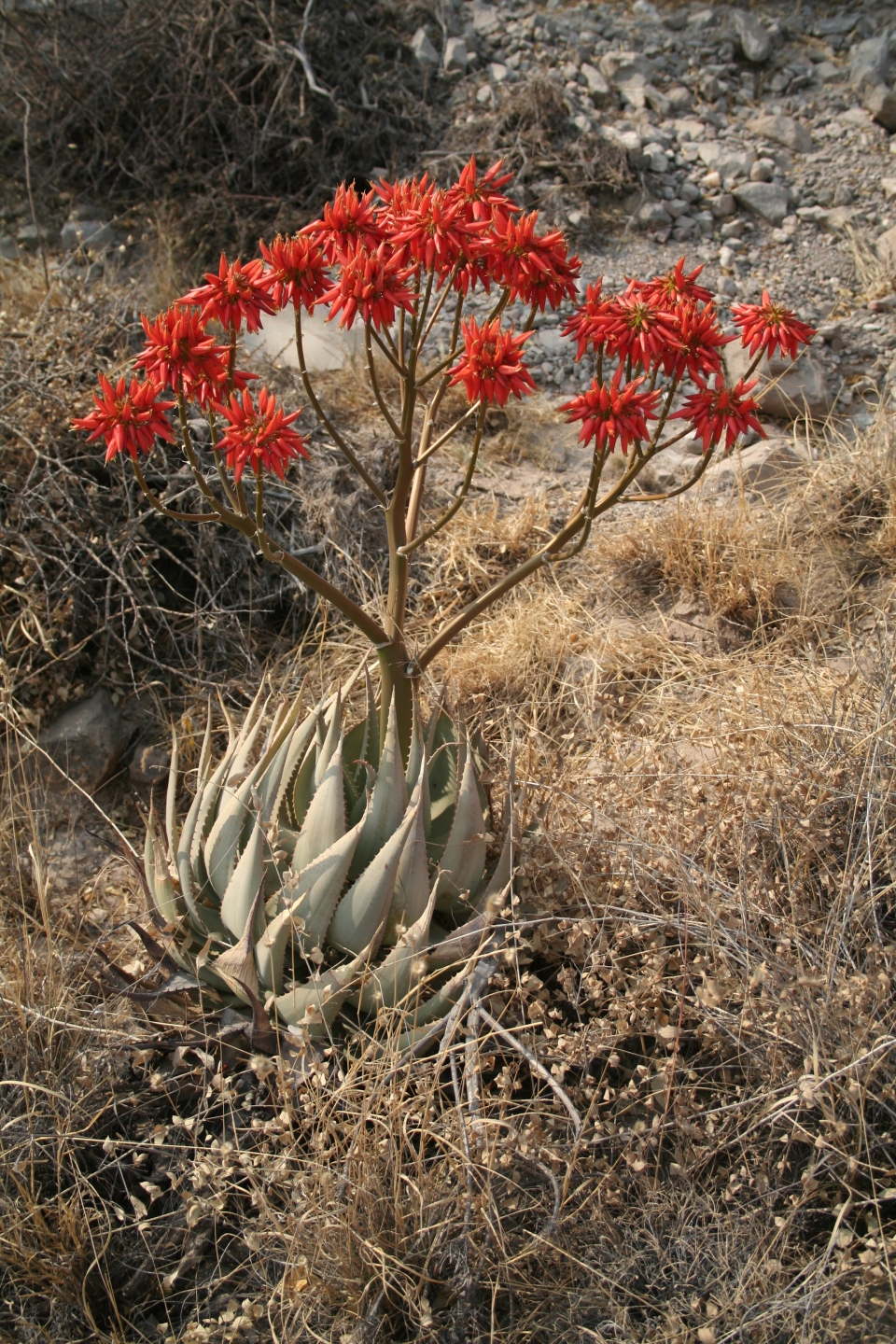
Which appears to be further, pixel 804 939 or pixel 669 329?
pixel 804 939

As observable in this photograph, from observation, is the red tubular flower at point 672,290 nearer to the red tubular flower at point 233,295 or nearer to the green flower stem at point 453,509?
the green flower stem at point 453,509

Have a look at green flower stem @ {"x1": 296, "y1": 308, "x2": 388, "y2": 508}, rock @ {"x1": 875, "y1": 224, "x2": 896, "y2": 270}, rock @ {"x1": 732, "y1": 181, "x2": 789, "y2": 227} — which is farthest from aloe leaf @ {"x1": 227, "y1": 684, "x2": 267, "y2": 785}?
rock @ {"x1": 732, "y1": 181, "x2": 789, "y2": 227}

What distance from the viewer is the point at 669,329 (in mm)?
1829

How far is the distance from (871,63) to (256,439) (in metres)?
6.22

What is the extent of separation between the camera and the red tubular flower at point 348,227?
69.8 inches

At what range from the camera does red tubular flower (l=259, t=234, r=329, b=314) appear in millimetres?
1792

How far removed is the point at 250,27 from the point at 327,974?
5.69 meters

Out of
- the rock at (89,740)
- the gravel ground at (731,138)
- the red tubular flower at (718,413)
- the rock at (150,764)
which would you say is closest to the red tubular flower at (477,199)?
the red tubular flower at (718,413)

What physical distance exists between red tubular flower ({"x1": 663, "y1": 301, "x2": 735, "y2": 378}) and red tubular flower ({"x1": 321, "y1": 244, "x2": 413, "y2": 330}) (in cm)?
50

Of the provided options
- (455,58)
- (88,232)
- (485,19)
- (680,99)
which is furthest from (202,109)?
(680,99)

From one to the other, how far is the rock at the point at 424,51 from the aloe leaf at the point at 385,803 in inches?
222

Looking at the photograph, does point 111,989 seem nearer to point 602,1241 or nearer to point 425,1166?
point 425,1166

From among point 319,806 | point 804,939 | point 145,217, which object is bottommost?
point 804,939

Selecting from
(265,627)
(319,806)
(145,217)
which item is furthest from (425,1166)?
(145,217)
